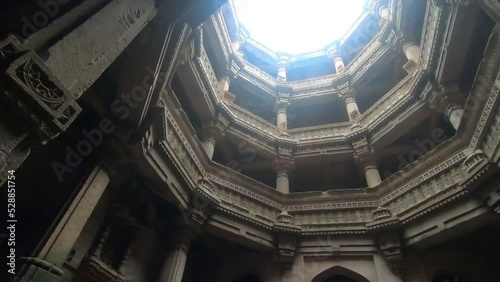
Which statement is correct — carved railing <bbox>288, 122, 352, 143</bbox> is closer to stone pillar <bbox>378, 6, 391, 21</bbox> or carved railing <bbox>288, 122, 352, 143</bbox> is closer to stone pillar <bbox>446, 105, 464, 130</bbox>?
stone pillar <bbox>446, 105, 464, 130</bbox>

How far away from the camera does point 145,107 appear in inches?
191

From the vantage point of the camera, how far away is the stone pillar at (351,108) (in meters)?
13.3

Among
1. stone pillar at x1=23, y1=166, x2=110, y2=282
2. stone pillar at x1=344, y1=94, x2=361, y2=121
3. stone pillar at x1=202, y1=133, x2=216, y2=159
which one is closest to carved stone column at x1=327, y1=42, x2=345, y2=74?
stone pillar at x1=344, y1=94, x2=361, y2=121

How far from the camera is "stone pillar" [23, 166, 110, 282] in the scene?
373 centimetres

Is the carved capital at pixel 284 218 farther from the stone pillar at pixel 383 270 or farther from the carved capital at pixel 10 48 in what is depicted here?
the carved capital at pixel 10 48

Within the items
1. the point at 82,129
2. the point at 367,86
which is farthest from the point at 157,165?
the point at 367,86

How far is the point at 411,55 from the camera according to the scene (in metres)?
12.3

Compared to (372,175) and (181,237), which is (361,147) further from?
(181,237)

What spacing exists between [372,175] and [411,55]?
542 centimetres

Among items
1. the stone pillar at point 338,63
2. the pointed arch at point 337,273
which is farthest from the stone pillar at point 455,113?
the stone pillar at point 338,63

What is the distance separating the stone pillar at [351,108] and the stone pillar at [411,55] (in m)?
2.63

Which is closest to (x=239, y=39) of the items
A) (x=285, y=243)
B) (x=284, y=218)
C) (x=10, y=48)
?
(x=284, y=218)

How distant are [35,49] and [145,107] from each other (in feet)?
8.41

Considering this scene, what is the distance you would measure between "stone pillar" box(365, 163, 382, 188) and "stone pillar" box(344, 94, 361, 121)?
108 inches
